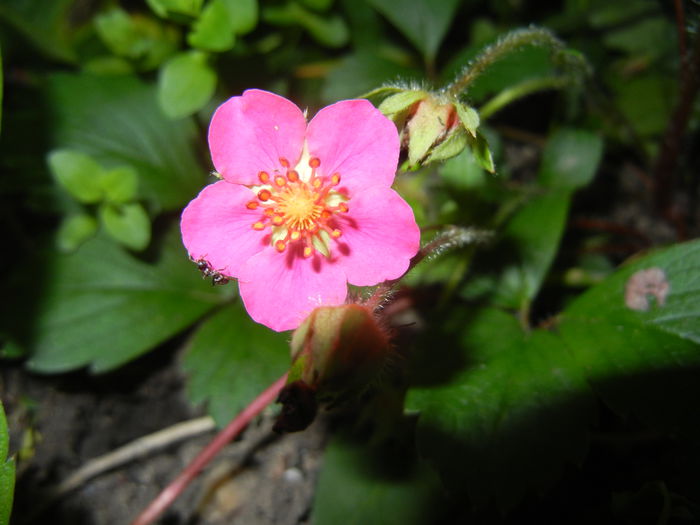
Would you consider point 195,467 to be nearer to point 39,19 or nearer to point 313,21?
point 313,21

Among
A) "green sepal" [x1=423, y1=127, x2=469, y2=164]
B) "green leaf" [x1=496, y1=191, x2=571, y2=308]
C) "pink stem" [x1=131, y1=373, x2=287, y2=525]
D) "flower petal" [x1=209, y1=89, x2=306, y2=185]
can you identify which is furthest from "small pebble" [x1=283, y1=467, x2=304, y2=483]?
"green sepal" [x1=423, y1=127, x2=469, y2=164]

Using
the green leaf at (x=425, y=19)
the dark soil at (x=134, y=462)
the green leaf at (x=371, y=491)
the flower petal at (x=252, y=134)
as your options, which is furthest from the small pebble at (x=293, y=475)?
the green leaf at (x=425, y=19)

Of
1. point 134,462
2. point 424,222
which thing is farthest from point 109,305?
point 424,222

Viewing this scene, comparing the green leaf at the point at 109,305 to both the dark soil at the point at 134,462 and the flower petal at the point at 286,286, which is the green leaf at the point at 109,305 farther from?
the flower petal at the point at 286,286

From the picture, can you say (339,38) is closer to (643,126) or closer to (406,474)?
(643,126)

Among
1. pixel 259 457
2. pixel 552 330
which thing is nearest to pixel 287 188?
pixel 552 330

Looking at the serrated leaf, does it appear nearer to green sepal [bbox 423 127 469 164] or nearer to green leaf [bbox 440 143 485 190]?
green leaf [bbox 440 143 485 190]

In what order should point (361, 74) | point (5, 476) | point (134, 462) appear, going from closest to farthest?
1. point (5, 476)
2. point (134, 462)
3. point (361, 74)
